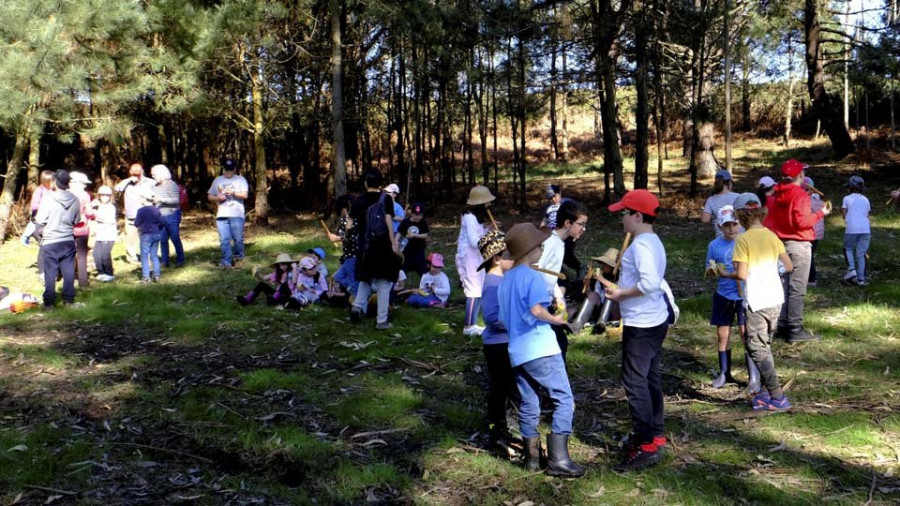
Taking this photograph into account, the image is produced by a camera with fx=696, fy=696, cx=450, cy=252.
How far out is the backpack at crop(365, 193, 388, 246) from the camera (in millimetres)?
8414

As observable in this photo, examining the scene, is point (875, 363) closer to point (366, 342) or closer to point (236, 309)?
point (366, 342)

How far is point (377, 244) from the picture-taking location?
8.42 m

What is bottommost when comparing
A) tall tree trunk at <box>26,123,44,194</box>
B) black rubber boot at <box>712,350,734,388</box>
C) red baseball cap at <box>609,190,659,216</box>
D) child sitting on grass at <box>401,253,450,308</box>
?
black rubber boot at <box>712,350,734,388</box>

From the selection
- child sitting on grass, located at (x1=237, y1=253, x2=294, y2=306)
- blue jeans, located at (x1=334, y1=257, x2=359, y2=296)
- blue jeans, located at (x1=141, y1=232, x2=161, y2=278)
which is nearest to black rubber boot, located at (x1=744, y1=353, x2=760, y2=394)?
blue jeans, located at (x1=334, y1=257, x2=359, y2=296)

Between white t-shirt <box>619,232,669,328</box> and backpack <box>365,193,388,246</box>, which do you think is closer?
white t-shirt <box>619,232,669,328</box>

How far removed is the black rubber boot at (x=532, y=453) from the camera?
4723 mm

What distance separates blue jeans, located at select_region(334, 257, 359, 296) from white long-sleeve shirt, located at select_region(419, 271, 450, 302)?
1.09 m

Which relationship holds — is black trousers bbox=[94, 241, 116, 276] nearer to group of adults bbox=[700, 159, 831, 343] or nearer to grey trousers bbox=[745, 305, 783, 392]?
group of adults bbox=[700, 159, 831, 343]

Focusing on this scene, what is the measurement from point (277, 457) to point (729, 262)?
434cm

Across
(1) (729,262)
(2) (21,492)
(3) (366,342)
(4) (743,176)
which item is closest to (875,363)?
(1) (729,262)

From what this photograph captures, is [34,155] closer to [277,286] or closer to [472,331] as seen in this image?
[277,286]

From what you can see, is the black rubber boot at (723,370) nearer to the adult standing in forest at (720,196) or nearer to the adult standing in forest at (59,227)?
the adult standing in forest at (720,196)

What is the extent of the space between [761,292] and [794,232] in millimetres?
2429

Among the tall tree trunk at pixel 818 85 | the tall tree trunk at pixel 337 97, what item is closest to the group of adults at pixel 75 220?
the tall tree trunk at pixel 337 97
